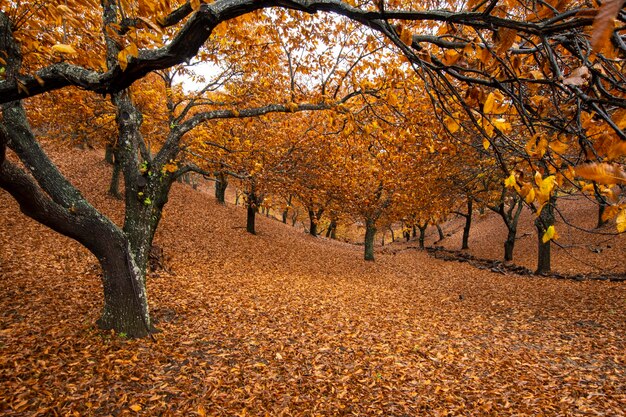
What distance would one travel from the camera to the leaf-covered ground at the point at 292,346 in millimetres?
4211

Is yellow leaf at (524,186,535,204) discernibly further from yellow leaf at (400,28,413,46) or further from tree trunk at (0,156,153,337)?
tree trunk at (0,156,153,337)

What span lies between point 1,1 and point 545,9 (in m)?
5.16

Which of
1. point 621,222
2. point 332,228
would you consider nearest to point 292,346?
point 621,222

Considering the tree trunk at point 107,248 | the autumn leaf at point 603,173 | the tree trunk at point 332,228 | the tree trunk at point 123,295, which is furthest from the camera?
the tree trunk at point 332,228

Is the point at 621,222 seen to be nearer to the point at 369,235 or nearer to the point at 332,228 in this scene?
the point at 369,235

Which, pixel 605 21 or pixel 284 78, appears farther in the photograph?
pixel 284 78

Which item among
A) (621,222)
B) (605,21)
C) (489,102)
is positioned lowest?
(621,222)

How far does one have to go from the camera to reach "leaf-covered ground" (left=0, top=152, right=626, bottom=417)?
4211mm

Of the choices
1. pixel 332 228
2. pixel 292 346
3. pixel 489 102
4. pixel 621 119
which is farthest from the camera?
pixel 332 228

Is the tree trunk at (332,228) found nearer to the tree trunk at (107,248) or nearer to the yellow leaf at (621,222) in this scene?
the tree trunk at (107,248)

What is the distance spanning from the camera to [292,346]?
19.4 feet

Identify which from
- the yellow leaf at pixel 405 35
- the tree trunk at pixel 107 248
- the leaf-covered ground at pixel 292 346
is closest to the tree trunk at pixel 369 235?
the leaf-covered ground at pixel 292 346

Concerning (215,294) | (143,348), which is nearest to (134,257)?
(143,348)

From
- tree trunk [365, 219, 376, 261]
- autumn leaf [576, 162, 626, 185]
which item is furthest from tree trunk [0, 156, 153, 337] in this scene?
tree trunk [365, 219, 376, 261]
